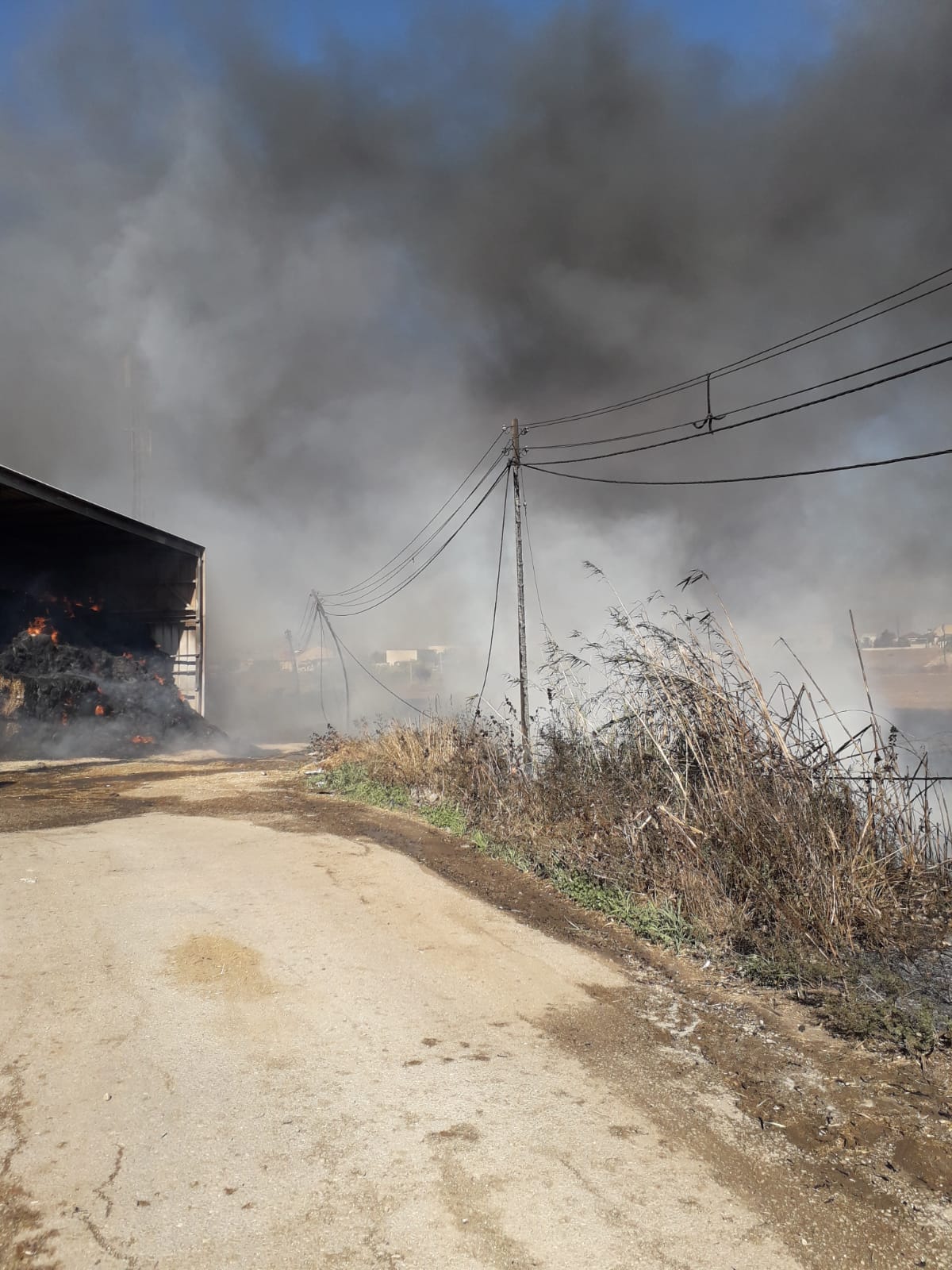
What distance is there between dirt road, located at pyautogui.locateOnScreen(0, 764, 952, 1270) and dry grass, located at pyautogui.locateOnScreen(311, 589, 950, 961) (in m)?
1.02

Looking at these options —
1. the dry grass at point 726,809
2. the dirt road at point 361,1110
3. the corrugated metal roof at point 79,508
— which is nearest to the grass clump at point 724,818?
the dry grass at point 726,809

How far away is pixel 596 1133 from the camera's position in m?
3.09

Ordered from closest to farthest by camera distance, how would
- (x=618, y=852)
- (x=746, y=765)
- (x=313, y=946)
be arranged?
(x=313, y=946) → (x=746, y=765) → (x=618, y=852)

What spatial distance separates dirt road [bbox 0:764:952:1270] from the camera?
2506mm

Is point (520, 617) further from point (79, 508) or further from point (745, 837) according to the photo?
point (79, 508)

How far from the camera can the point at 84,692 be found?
Result: 65.0 ft

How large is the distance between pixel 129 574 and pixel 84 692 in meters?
5.35

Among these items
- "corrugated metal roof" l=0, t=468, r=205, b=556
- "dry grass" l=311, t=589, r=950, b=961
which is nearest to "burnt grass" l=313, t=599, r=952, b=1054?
"dry grass" l=311, t=589, r=950, b=961

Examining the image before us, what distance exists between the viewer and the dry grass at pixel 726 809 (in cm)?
500

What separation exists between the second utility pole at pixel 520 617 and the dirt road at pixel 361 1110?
3970 millimetres

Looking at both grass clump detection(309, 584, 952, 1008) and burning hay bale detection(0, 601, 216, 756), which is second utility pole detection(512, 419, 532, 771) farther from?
burning hay bale detection(0, 601, 216, 756)

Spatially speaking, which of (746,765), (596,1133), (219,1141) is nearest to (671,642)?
(746,765)

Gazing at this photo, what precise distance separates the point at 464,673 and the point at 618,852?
3651cm

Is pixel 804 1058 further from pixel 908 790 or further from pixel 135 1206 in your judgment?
pixel 135 1206
